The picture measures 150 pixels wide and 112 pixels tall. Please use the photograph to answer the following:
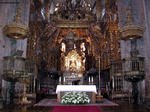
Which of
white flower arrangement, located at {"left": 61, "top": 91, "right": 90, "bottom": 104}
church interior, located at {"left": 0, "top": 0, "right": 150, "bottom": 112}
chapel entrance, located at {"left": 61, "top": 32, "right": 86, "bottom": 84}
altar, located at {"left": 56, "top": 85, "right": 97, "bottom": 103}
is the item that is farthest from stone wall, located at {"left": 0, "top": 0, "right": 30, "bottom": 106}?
chapel entrance, located at {"left": 61, "top": 32, "right": 86, "bottom": 84}

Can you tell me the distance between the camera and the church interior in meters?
9.88

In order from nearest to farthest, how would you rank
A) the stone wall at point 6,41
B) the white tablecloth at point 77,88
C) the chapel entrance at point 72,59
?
the white tablecloth at point 77,88, the stone wall at point 6,41, the chapel entrance at point 72,59

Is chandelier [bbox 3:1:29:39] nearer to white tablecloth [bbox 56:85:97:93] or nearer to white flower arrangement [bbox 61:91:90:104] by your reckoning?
white tablecloth [bbox 56:85:97:93]

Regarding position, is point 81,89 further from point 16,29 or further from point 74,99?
point 16,29

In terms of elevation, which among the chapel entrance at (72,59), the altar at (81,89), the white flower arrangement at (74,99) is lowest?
the white flower arrangement at (74,99)

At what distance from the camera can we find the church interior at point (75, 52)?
9875 millimetres

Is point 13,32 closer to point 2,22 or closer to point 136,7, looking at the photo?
point 2,22

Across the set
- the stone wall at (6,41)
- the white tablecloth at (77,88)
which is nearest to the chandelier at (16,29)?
the stone wall at (6,41)

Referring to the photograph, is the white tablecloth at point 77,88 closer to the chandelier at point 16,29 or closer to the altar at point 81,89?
the altar at point 81,89

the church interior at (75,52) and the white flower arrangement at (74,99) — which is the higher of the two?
the church interior at (75,52)

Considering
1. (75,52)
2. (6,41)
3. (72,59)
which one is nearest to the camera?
(6,41)

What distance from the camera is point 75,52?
67.3 feet

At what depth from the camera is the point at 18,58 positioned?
10266 millimetres

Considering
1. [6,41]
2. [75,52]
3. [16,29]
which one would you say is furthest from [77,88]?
[75,52]
